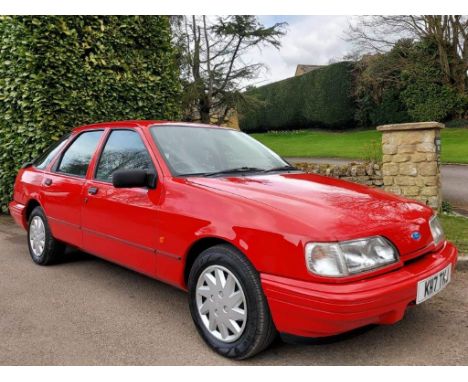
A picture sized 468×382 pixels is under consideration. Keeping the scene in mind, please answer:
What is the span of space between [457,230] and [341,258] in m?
4.13

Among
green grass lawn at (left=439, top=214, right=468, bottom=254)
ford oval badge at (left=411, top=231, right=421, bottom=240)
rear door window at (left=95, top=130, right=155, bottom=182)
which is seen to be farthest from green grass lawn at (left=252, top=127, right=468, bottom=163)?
ford oval badge at (left=411, top=231, right=421, bottom=240)

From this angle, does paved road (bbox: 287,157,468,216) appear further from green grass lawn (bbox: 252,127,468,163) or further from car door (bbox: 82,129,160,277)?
car door (bbox: 82,129,160,277)

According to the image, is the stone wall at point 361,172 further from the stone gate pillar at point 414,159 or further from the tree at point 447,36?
the tree at point 447,36

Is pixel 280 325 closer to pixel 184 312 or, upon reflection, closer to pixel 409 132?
pixel 184 312

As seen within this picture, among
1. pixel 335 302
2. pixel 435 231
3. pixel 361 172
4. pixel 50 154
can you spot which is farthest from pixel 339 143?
pixel 335 302

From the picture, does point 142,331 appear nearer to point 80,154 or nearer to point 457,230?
point 80,154

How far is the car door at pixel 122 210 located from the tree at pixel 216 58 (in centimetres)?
1298

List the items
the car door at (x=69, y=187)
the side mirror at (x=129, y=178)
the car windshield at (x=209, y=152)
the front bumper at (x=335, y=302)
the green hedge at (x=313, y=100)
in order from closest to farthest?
the front bumper at (x=335, y=302), the side mirror at (x=129, y=178), the car windshield at (x=209, y=152), the car door at (x=69, y=187), the green hedge at (x=313, y=100)

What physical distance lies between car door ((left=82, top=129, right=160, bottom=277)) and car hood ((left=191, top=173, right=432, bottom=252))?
0.51m

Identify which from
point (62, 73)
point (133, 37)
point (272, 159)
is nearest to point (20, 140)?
point (62, 73)

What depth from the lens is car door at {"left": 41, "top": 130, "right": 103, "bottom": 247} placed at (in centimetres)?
433

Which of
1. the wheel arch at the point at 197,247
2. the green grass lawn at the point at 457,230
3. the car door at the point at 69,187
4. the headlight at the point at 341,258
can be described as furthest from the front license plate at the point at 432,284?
the car door at the point at 69,187

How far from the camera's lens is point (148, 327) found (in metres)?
3.35

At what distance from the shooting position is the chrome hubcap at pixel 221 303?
277 cm
